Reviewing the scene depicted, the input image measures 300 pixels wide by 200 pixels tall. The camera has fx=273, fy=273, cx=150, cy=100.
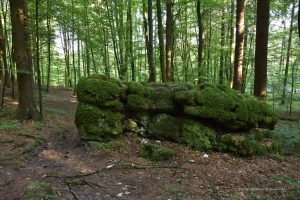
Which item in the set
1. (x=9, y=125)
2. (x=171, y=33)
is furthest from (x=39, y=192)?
(x=171, y=33)

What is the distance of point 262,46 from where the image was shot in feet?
28.7

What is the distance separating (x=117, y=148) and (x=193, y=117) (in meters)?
2.27

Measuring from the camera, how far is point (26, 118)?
1053 cm

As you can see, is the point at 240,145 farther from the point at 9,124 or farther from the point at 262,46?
the point at 9,124

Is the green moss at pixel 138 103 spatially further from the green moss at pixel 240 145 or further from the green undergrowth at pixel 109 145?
the green moss at pixel 240 145

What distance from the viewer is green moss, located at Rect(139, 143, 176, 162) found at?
22.4 ft

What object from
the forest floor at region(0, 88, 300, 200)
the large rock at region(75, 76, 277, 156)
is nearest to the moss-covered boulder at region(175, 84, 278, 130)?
the large rock at region(75, 76, 277, 156)

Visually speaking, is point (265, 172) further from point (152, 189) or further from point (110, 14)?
point (110, 14)

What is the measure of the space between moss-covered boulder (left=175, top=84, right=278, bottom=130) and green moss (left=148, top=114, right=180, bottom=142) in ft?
1.73

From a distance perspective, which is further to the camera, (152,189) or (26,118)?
(26,118)

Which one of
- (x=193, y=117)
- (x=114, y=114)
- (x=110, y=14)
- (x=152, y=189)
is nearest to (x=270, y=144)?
(x=193, y=117)

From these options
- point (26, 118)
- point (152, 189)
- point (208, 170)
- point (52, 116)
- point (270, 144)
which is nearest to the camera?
point (152, 189)

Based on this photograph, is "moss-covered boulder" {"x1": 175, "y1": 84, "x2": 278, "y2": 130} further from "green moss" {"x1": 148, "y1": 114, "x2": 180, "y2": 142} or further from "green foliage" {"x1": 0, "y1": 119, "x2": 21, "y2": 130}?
"green foliage" {"x1": 0, "y1": 119, "x2": 21, "y2": 130}

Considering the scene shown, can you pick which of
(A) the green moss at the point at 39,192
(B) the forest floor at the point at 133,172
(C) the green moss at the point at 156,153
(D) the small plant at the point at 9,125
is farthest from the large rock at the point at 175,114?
(D) the small plant at the point at 9,125
